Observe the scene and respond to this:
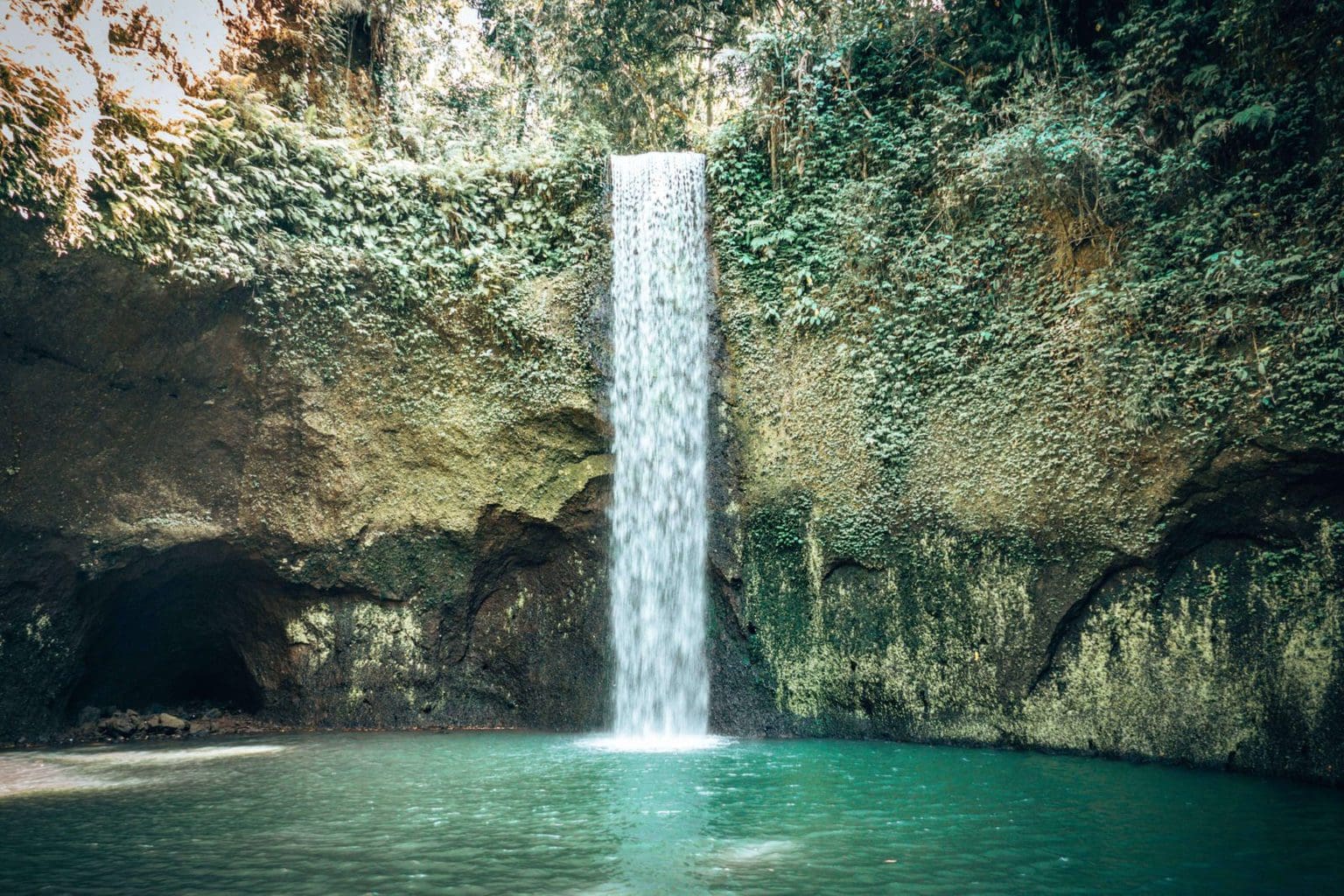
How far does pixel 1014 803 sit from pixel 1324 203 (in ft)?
16.1

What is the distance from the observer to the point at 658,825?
14.8 feet

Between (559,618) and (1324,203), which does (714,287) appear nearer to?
(559,618)

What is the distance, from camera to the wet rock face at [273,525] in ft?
26.0

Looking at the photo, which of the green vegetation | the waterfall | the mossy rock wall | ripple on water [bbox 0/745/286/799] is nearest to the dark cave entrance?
ripple on water [bbox 0/745/286/799]

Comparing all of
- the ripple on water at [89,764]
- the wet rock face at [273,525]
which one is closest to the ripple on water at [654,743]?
the wet rock face at [273,525]

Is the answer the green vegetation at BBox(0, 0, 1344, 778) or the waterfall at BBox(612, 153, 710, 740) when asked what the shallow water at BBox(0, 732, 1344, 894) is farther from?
the waterfall at BBox(612, 153, 710, 740)

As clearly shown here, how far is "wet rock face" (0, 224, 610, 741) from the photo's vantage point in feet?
26.0

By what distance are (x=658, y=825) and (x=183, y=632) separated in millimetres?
6986

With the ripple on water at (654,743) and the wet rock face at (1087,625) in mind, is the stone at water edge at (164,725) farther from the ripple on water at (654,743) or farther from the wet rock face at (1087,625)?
the wet rock face at (1087,625)

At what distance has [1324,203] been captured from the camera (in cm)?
613

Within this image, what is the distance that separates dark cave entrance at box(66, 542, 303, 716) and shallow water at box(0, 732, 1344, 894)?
1874 mm

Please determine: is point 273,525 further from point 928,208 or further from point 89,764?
point 928,208

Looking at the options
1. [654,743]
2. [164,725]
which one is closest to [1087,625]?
[654,743]

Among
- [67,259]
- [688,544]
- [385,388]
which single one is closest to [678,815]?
[688,544]
